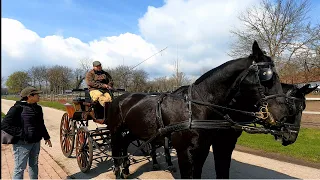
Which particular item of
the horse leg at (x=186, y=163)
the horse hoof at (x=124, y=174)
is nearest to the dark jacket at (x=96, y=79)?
the horse hoof at (x=124, y=174)

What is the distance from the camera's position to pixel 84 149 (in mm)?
6281

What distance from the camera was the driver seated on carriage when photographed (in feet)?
20.8

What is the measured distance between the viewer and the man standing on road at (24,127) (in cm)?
427

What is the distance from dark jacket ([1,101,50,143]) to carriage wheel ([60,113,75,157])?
263 centimetres

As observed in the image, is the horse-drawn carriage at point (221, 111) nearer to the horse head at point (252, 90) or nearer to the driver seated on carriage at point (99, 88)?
the horse head at point (252, 90)

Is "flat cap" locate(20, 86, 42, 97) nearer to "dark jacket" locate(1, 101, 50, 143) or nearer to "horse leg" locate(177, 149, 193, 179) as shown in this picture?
"dark jacket" locate(1, 101, 50, 143)

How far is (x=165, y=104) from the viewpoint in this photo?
13.6 feet

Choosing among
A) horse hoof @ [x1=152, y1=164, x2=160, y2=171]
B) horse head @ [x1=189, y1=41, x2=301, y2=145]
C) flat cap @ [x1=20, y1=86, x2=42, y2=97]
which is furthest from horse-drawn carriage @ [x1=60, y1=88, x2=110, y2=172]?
horse head @ [x1=189, y1=41, x2=301, y2=145]

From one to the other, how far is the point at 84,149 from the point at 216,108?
3583mm

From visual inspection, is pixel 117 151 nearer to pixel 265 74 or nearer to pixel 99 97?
pixel 99 97

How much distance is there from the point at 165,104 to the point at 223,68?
3.17ft

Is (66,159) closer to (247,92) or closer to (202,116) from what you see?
(202,116)

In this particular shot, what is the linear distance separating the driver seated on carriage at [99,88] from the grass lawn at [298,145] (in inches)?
184

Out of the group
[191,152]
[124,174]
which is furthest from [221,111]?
[124,174]
